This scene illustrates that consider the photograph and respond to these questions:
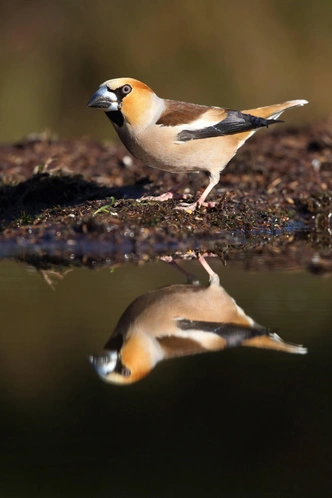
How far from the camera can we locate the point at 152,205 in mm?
7090

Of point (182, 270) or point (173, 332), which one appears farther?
point (182, 270)

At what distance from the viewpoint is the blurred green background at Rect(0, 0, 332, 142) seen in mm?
15133

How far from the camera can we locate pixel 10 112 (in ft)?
48.8

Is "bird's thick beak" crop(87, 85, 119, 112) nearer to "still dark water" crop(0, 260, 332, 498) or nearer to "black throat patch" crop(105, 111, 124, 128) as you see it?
"black throat patch" crop(105, 111, 124, 128)

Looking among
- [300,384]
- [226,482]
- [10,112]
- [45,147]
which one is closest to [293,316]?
[300,384]

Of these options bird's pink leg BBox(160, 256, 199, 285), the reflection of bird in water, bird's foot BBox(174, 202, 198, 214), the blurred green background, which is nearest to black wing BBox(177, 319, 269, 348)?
the reflection of bird in water

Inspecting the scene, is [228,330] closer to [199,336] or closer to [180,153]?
[199,336]

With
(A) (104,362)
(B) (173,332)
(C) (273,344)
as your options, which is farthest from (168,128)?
(A) (104,362)

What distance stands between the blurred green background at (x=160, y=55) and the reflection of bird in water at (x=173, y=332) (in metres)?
10.8

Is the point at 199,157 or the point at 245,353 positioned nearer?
the point at 245,353

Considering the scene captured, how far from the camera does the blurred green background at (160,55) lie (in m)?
15.1

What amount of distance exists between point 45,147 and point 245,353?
7.53 metres

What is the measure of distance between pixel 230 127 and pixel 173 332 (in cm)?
360

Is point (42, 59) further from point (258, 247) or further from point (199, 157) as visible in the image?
point (258, 247)
